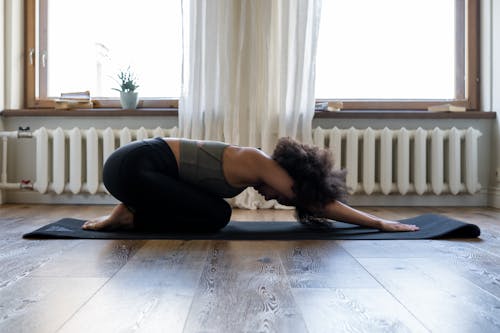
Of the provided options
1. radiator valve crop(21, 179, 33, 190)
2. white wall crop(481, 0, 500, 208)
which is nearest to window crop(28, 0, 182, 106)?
radiator valve crop(21, 179, 33, 190)

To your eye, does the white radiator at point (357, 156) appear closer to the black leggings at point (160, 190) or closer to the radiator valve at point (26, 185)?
the radiator valve at point (26, 185)

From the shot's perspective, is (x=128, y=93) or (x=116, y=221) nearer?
(x=116, y=221)

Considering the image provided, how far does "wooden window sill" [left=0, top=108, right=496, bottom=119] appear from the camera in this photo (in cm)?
338

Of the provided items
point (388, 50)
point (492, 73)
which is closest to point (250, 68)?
point (388, 50)

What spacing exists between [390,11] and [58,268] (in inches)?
119

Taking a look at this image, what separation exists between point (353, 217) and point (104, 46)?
2.38 m

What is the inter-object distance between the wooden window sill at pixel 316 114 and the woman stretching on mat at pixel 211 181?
4.17 ft

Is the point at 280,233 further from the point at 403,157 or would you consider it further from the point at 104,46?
the point at 104,46

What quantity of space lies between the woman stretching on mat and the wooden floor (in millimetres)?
220

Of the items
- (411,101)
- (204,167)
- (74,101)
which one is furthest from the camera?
(411,101)

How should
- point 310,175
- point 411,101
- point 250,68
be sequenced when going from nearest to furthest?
1. point 310,175
2. point 250,68
3. point 411,101

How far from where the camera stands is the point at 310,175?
201 centimetres

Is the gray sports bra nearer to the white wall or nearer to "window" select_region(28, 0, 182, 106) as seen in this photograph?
"window" select_region(28, 0, 182, 106)

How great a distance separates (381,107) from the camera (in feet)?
11.6
